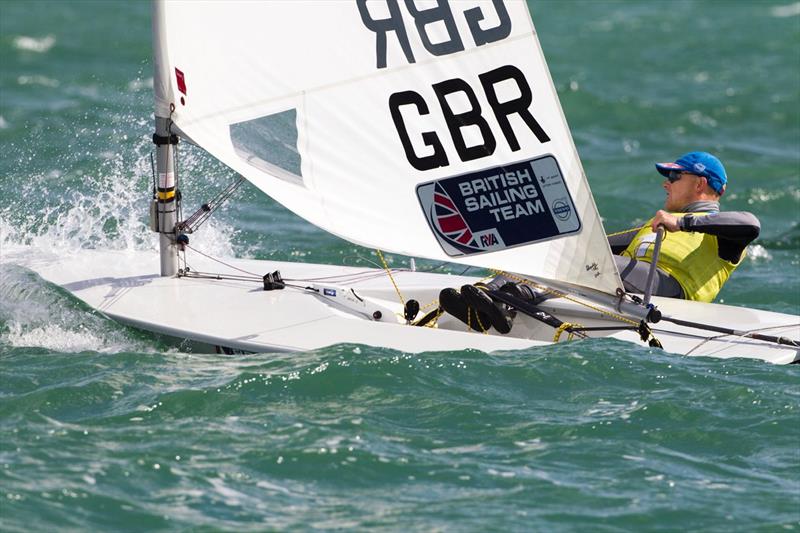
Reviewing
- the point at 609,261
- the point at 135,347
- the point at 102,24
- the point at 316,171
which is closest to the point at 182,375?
the point at 135,347

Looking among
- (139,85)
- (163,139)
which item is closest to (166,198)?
(163,139)

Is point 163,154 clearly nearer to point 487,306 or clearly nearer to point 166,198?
point 166,198

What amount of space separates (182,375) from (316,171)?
1.22 meters

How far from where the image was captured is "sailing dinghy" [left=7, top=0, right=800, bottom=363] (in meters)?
5.96

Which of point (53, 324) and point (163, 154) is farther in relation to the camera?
point (163, 154)

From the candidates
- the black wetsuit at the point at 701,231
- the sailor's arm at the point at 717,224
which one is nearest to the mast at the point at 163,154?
the black wetsuit at the point at 701,231

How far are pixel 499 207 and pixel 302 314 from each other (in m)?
1.07

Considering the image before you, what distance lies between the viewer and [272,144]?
6.21 metres

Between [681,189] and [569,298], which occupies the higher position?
[681,189]

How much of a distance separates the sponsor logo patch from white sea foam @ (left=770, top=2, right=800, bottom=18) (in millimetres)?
13385

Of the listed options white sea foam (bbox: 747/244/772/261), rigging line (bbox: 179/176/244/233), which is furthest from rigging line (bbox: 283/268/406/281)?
white sea foam (bbox: 747/244/772/261)

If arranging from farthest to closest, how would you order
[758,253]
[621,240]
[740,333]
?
[758,253] → [621,240] → [740,333]

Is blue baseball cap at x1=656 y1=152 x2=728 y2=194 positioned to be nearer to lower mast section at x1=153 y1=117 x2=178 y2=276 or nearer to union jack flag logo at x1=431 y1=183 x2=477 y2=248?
union jack flag logo at x1=431 y1=183 x2=477 y2=248

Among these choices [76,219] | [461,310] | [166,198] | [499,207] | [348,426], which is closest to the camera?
[348,426]
